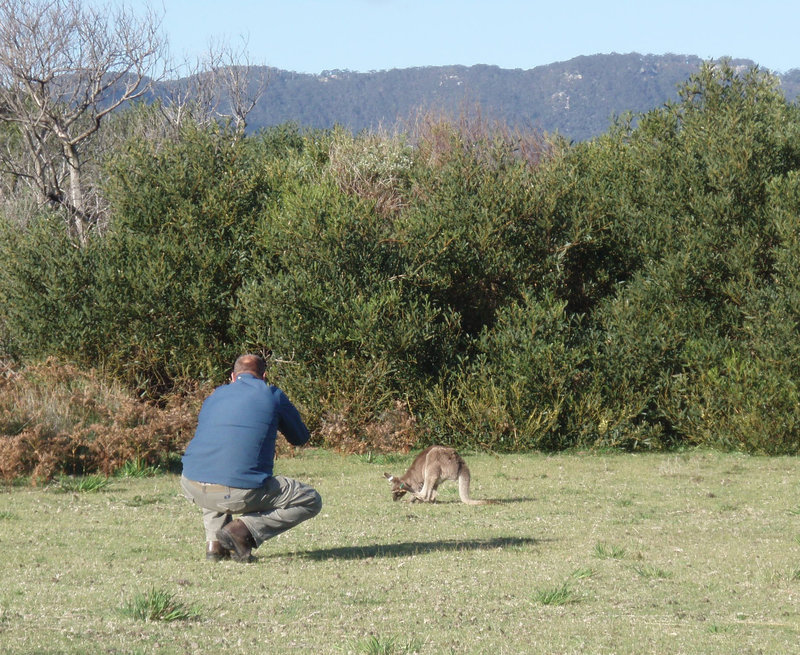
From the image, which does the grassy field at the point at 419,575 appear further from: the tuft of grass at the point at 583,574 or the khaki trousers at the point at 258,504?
the khaki trousers at the point at 258,504

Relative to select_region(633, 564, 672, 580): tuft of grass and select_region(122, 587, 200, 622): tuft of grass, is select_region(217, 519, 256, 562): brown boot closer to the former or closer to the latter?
select_region(122, 587, 200, 622): tuft of grass

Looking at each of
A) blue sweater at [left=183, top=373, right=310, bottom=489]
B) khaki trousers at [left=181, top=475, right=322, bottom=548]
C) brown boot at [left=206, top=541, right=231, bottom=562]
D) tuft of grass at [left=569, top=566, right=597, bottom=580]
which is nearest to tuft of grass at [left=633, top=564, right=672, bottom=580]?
tuft of grass at [left=569, top=566, right=597, bottom=580]

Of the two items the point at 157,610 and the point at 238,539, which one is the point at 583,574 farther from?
the point at 157,610

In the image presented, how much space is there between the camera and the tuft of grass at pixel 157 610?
7.04 meters

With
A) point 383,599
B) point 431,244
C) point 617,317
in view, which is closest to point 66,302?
point 431,244

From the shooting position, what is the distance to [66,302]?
22906 mm

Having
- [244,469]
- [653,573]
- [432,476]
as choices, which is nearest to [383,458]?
[432,476]

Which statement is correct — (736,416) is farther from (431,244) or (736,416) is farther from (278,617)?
(278,617)

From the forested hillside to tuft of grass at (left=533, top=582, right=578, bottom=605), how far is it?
13476 mm

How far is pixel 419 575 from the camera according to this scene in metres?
9.12

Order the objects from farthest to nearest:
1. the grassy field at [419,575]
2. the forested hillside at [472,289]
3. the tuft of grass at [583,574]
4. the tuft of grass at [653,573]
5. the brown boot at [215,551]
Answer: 1. the forested hillside at [472,289]
2. the brown boot at [215,551]
3. the tuft of grass at [653,573]
4. the tuft of grass at [583,574]
5. the grassy field at [419,575]

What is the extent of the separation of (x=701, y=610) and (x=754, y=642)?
1121 mm

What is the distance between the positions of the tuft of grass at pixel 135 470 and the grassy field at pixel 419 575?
26.0 inches

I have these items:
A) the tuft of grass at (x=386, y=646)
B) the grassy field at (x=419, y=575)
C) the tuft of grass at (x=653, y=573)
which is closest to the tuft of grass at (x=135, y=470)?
the grassy field at (x=419, y=575)
